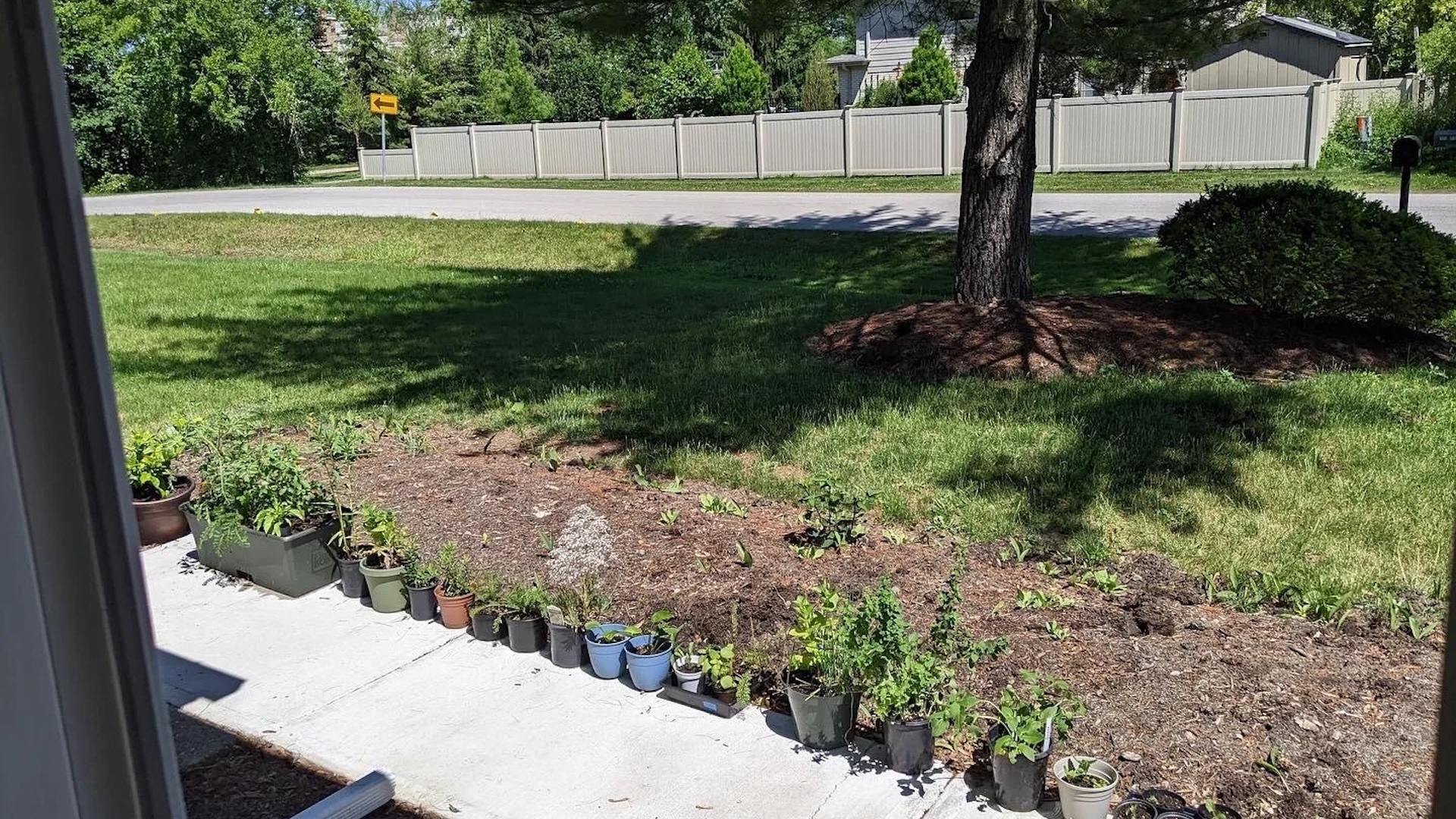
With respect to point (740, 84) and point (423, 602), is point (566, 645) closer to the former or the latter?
point (423, 602)

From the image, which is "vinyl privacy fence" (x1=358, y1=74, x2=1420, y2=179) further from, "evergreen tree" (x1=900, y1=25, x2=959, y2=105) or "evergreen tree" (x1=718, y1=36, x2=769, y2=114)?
"evergreen tree" (x1=718, y1=36, x2=769, y2=114)

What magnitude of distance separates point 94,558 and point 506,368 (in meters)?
7.75

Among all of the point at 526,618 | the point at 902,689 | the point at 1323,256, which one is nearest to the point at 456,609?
the point at 526,618

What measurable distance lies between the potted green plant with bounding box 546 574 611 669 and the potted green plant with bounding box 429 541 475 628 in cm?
43

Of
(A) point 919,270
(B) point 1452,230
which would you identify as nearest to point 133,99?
(A) point 919,270

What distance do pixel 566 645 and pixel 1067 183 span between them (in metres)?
A: 20.5

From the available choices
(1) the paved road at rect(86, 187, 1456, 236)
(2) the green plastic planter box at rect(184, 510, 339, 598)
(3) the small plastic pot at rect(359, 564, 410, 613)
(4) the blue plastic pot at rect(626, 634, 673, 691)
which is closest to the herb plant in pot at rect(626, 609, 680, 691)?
(4) the blue plastic pot at rect(626, 634, 673, 691)

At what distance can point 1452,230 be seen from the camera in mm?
14273

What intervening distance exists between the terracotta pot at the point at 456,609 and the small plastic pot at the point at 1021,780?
2.30 metres

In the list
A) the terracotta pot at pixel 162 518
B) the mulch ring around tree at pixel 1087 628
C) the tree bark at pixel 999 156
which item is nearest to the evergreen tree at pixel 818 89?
the tree bark at pixel 999 156

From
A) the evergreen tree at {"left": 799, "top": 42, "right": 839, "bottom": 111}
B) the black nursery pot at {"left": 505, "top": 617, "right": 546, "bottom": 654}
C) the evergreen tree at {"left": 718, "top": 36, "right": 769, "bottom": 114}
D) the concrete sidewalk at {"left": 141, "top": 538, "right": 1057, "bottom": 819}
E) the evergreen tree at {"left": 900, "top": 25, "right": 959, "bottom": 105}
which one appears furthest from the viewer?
the evergreen tree at {"left": 799, "top": 42, "right": 839, "bottom": 111}

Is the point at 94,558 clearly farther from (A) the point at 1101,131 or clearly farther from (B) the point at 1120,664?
(A) the point at 1101,131

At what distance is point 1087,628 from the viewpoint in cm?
418

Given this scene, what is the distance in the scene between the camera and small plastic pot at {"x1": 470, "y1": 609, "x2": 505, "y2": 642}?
183 inches
